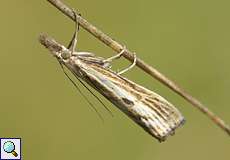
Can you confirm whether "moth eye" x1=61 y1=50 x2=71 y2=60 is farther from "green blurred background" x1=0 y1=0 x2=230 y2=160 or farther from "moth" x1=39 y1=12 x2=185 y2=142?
"green blurred background" x1=0 y1=0 x2=230 y2=160

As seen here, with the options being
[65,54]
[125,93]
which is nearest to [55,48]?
[65,54]

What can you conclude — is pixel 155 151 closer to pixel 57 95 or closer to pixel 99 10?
pixel 57 95

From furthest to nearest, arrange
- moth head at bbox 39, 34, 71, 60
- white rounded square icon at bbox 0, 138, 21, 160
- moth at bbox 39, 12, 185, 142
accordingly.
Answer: white rounded square icon at bbox 0, 138, 21, 160 < moth head at bbox 39, 34, 71, 60 < moth at bbox 39, 12, 185, 142

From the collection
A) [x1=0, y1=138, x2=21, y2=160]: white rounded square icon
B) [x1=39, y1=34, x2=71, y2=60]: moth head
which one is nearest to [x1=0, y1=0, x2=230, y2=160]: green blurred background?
[x1=0, y1=138, x2=21, y2=160]: white rounded square icon

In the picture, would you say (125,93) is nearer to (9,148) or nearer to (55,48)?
(55,48)

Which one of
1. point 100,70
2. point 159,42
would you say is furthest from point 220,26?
point 100,70

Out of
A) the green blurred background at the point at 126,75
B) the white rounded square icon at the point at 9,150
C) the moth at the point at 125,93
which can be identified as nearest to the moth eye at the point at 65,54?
the moth at the point at 125,93
